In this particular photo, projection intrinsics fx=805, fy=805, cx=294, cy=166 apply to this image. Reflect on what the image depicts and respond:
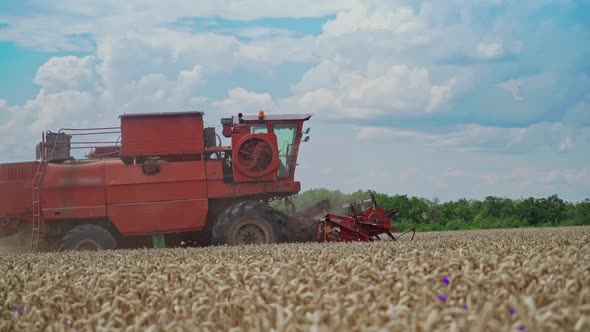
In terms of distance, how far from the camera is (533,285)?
5410 millimetres

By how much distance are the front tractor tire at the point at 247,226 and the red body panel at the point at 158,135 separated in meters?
1.79

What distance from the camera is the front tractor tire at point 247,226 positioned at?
1819cm

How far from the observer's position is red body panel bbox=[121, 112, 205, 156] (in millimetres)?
18922

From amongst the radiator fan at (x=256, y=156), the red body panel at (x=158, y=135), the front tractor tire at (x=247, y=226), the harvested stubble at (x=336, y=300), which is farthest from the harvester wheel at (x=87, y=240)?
the harvested stubble at (x=336, y=300)

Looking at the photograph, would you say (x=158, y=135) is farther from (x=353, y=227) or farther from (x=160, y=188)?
(x=353, y=227)

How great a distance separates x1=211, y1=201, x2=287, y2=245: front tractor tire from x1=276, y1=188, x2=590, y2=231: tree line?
15399mm

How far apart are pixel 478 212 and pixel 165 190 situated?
20.5 m

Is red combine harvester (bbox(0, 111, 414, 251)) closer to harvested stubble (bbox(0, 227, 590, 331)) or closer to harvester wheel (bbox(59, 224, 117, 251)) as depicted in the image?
harvester wheel (bbox(59, 224, 117, 251))

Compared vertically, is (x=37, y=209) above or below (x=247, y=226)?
above

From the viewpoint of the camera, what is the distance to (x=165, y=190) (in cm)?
1878

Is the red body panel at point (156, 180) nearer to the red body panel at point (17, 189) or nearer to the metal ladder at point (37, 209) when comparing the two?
the metal ladder at point (37, 209)

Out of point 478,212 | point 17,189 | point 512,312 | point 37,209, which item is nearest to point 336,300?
point 512,312

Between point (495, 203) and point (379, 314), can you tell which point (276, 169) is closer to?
point (379, 314)

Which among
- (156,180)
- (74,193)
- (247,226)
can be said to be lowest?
(247,226)
